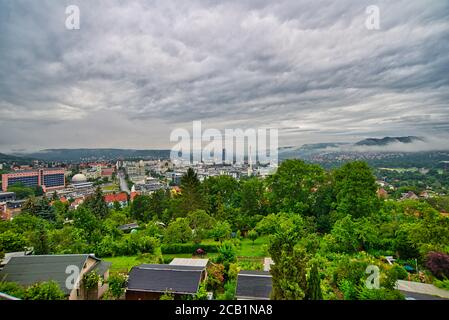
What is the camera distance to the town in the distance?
4496mm

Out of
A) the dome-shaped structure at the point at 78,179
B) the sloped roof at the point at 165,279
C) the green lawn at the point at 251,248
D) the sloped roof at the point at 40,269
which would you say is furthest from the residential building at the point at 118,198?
the sloped roof at the point at 165,279

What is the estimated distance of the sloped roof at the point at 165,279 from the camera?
4.92 meters

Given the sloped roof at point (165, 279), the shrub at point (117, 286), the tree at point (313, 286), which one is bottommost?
the shrub at point (117, 286)

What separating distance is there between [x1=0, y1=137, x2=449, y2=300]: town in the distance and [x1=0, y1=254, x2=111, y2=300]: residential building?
0.9 inches


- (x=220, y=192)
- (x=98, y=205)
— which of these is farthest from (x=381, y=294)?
(x=98, y=205)

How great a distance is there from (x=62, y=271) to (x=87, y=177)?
32.6 metres

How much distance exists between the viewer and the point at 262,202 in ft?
38.4

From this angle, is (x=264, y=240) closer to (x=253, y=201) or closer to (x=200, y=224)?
(x=253, y=201)

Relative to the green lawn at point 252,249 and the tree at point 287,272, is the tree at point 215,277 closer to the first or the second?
the green lawn at point 252,249

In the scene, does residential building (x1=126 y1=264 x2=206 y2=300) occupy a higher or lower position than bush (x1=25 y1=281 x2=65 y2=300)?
lower

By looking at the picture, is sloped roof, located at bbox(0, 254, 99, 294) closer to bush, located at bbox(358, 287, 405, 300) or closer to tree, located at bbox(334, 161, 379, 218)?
bush, located at bbox(358, 287, 405, 300)

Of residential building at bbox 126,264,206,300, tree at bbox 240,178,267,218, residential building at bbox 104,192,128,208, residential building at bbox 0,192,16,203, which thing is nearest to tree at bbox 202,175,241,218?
tree at bbox 240,178,267,218

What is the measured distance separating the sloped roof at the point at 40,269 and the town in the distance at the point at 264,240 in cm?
2
